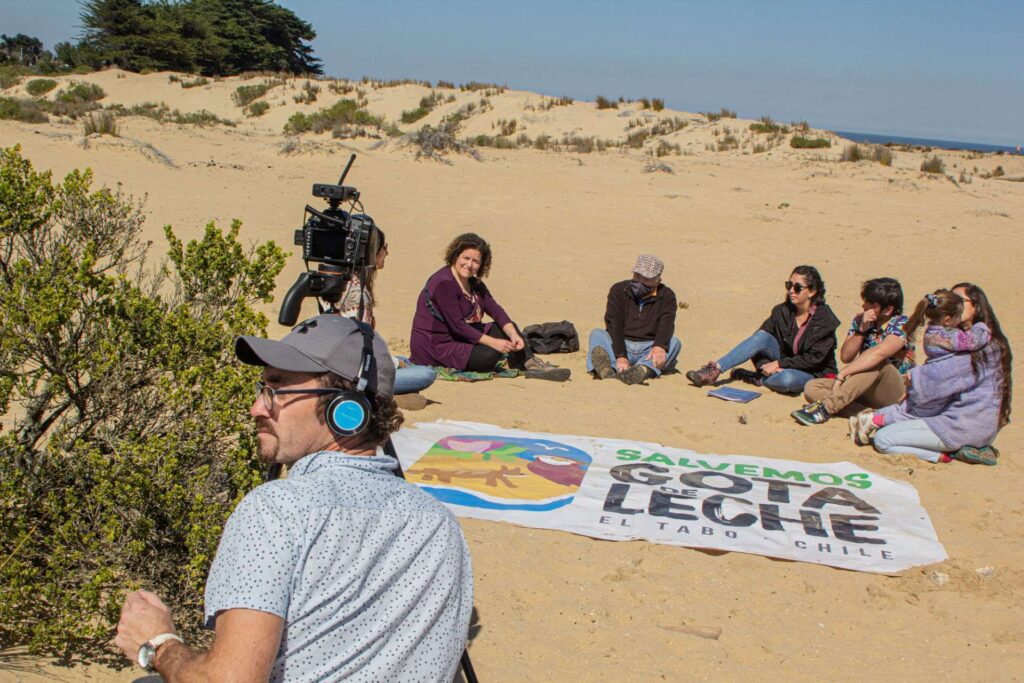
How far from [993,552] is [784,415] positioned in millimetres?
2486

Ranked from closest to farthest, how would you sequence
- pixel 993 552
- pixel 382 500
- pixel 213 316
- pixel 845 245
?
pixel 382 500 < pixel 213 316 < pixel 993 552 < pixel 845 245

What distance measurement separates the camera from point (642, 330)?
7941 mm

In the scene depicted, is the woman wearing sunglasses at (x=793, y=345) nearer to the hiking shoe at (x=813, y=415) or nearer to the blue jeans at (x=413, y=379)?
the hiking shoe at (x=813, y=415)

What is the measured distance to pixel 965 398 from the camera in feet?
18.6

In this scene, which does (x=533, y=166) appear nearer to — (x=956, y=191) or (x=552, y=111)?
(x=956, y=191)

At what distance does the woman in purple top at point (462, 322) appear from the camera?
7.21 meters

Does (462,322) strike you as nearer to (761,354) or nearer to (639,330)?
(639,330)

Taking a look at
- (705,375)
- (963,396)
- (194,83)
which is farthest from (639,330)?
(194,83)

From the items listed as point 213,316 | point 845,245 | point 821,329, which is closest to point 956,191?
point 845,245

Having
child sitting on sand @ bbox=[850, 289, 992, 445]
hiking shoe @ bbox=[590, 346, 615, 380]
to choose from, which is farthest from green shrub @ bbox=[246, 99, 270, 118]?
child sitting on sand @ bbox=[850, 289, 992, 445]

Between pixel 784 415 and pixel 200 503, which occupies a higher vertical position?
pixel 200 503

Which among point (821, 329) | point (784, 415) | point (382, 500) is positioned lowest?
point (784, 415)

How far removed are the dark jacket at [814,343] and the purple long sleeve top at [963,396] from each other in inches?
60.1

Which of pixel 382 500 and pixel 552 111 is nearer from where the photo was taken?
pixel 382 500
